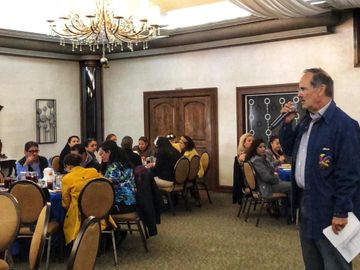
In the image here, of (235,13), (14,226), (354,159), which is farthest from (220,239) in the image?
(235,13)

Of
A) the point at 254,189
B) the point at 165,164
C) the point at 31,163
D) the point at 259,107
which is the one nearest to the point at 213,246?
the point at 254,189

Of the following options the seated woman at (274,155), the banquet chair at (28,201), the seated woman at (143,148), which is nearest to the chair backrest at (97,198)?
the banquet chair at (28,201)

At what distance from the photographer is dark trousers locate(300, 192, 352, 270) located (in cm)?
272

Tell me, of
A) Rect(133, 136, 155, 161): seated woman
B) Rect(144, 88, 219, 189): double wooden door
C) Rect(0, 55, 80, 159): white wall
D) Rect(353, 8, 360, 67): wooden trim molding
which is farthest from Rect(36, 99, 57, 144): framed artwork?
Rect(353, 8, 360, 67): wooden trim molding

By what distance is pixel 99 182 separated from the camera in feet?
16.0

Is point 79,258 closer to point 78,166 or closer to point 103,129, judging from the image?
point 78,166

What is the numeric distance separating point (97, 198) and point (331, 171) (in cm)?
278

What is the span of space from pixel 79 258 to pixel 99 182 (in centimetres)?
255

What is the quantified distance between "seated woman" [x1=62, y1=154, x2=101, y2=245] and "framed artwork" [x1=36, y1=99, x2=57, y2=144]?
5.64 meters

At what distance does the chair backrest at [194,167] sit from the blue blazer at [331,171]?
505cm

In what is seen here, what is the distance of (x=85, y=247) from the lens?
2.39m

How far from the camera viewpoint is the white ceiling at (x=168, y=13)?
9070 mm

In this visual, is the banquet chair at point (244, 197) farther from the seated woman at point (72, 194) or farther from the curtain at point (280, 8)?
the seated woman at point (72, 194)

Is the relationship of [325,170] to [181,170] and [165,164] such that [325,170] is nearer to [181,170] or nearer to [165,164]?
[181,170]
